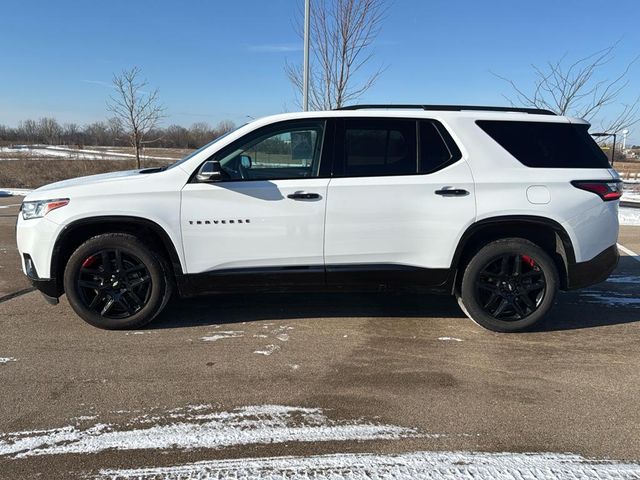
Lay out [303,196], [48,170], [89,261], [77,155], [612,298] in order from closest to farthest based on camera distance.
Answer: [303,196] → [89,261] → [612,298] → [48,170] → [77,155]

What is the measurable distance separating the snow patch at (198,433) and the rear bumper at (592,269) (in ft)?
7.61

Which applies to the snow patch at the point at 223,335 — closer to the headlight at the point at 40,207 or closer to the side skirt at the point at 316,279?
the side skirt at the point at 316,279

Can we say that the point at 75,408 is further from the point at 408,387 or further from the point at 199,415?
the point at 408,387

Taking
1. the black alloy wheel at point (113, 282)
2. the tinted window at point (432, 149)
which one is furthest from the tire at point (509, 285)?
the black alloy wheel at point (113, 282)

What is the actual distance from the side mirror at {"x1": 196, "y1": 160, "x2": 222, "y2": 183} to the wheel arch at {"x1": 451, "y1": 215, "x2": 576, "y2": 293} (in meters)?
2.14

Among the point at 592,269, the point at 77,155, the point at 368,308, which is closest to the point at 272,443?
the point at 368,308

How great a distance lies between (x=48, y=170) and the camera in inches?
1115

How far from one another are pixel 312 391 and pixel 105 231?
229 centimetres

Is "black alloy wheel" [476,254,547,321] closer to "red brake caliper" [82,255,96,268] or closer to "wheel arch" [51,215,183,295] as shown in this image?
"wheel arch" [51,215,183,295]

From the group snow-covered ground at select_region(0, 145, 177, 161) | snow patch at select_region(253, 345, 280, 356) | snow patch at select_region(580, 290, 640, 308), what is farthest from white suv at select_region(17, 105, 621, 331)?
snow-covered ground at select_region(0, 145, 177, 161)

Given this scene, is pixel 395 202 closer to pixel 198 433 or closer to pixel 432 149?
pixel 432 149

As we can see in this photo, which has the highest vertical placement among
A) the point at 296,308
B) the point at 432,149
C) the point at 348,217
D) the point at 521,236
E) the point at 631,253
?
the point at 432,149

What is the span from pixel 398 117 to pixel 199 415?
2.87 metres

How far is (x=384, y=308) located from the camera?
4898mm
